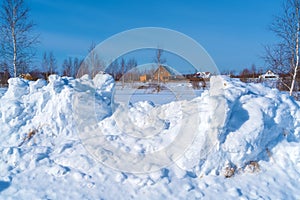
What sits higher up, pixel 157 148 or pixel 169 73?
pixel 169 73

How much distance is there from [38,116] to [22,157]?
1064 millimetres

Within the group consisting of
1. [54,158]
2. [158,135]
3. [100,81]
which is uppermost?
[100,81]

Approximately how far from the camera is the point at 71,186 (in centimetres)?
317

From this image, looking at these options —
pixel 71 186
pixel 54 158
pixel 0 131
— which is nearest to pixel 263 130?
pixel 71 186

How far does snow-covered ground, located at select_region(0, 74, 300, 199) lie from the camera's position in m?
3.18

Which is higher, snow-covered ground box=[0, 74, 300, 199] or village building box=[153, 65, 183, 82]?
village building box=[153, 65, 183, 82]

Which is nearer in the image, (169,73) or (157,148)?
(157,148)

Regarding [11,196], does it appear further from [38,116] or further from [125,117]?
[125,117]

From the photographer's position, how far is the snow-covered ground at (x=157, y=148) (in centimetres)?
318

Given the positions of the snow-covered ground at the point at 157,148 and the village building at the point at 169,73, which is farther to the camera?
the village building at the point at 169,73

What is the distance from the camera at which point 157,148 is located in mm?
3670

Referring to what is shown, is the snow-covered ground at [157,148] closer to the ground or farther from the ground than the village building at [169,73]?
closer to the ground

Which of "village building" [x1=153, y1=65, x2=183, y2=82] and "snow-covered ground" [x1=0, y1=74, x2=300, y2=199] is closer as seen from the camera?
"snow-covered ground" [x1=0, y1=74, x2=300, y2=199]

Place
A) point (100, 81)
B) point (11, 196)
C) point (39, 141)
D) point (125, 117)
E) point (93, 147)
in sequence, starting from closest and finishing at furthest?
1. point (11, 196)
2. point (93, 147)
3. point (39, 141)
4. point (125, 117)
5. point (100, 81)
